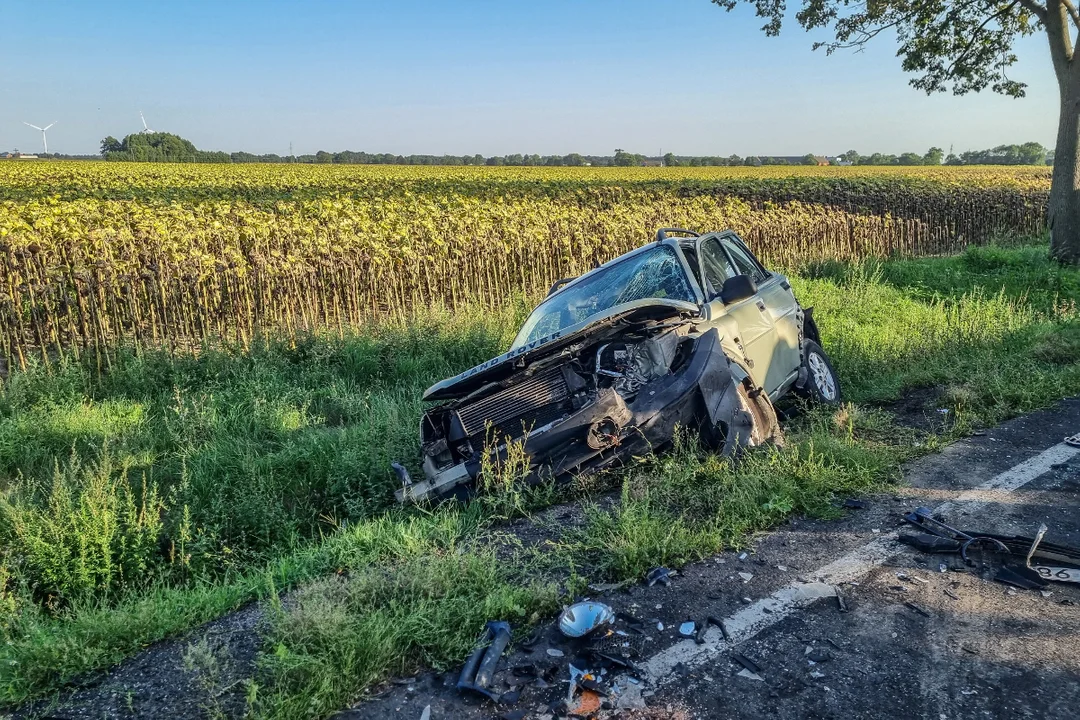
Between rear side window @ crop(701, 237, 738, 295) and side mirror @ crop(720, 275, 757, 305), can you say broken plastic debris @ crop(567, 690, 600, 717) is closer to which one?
side mirror @ crop(720, 275, 757, 305)

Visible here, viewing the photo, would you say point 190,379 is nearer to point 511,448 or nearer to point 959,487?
point 511,448

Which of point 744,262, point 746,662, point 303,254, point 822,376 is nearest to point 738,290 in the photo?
point 744,262

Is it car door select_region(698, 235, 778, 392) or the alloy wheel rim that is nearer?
car door select_region(698, 235, 778, 392)

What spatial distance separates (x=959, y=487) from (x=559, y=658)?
117 inches

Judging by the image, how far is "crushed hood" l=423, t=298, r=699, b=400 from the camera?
4848 millimetres

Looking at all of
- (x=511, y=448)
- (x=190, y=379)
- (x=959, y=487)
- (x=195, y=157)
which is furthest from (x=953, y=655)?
(x=195, y=157)

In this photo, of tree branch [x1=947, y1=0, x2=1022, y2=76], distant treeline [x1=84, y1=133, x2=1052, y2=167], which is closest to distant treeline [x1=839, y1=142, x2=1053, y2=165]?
distant treeline [x1=84, y1=133, x2=1052, y2=167]

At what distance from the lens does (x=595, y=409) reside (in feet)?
14.3

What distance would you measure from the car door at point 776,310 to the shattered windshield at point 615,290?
2.92 feet

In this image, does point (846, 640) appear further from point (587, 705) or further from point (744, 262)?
point (744, 262)

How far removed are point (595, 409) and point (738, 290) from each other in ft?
5.67

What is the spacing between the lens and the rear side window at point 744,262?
688cm

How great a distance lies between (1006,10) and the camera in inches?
698

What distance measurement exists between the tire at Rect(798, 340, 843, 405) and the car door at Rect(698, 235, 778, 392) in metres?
0.72
